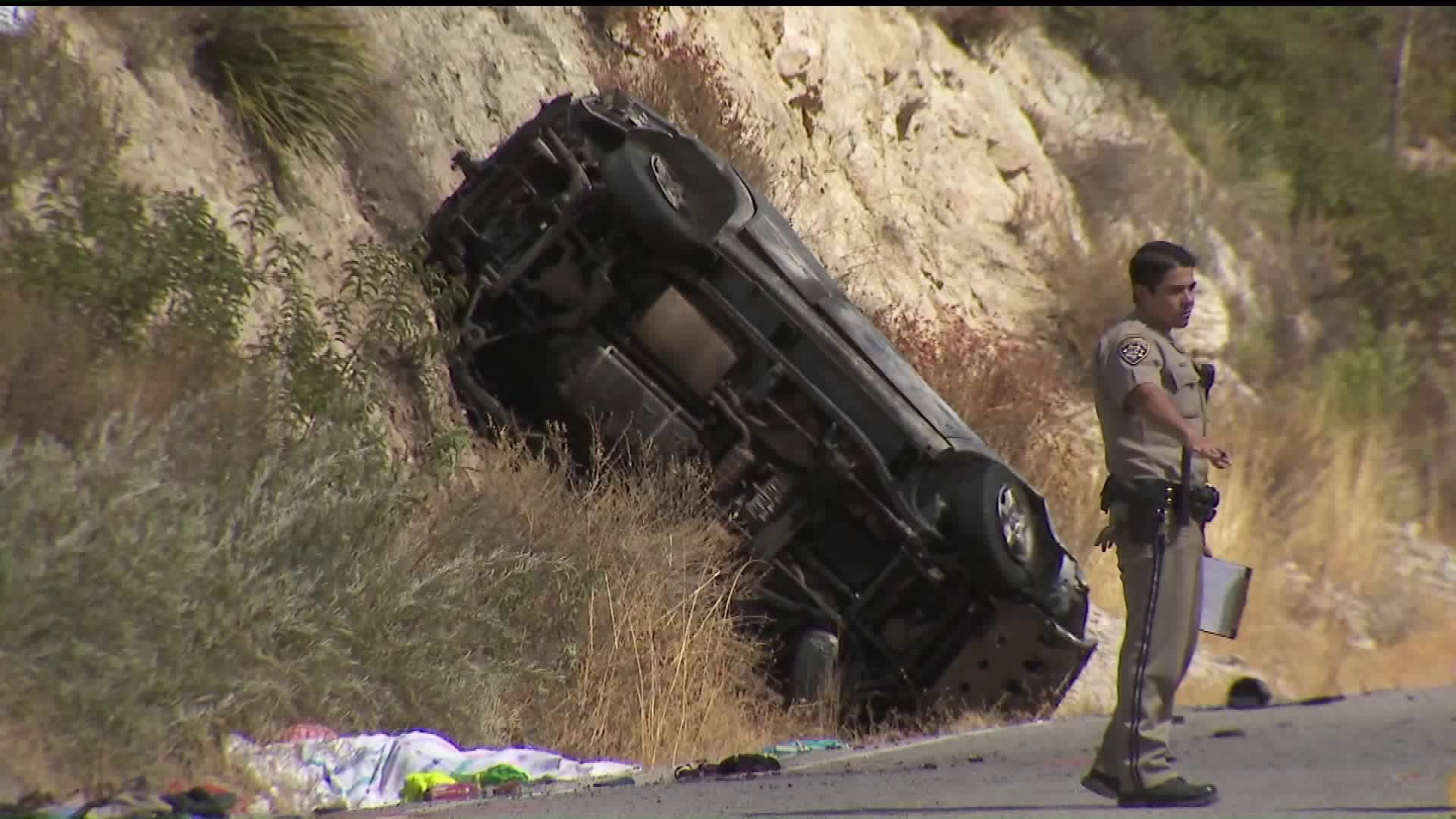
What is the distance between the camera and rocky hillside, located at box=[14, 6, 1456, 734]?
1193 cm

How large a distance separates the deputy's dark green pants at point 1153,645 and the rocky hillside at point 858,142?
580 centimetres

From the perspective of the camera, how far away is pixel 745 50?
1755 cm

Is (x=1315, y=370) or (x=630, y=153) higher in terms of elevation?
(x=1315, y=370)

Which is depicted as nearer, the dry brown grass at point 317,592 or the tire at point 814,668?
the dry brown grass at point 317,592

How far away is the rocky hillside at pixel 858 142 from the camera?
11930 millimetres

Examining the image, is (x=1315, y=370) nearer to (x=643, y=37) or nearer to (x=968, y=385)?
(x=968, y=385)

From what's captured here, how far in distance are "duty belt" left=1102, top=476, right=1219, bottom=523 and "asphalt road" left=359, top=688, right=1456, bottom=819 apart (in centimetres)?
94

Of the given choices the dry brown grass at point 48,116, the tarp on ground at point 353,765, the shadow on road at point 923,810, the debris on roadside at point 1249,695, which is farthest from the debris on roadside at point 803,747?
the dry brown grass at point 48,116

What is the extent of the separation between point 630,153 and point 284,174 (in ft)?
7.45

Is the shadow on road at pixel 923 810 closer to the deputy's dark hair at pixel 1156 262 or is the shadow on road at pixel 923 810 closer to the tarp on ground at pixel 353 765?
the tarp on ground at pixel 353 765

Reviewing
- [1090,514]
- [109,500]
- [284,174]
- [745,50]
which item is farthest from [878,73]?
[109,500]

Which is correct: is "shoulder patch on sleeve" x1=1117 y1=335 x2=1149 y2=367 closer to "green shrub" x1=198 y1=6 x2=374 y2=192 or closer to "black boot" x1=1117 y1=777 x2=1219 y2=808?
"black boot" x1=1117 y1=777 x2=1219 y2=808

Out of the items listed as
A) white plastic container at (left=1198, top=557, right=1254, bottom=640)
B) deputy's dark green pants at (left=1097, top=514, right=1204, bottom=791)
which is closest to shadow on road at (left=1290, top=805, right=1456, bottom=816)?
deputy's dark green pants at (left=1097, top=514, right=1204, bottom=791)

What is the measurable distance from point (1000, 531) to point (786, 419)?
4.12 ft
